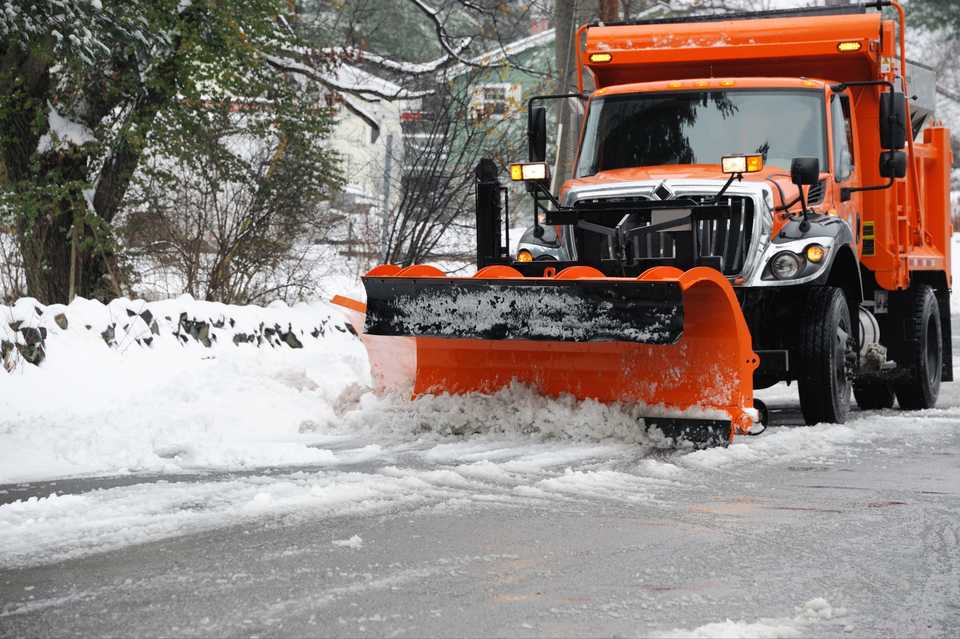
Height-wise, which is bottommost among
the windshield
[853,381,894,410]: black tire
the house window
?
[853,381,894,410]: black tire

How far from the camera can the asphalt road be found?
392 centimetres

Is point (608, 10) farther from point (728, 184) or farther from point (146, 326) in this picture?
point (728, 184)

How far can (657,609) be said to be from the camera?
13.4 ft

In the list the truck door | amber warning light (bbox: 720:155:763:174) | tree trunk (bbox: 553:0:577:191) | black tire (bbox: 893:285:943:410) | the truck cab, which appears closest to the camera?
amber warning light (bbox: 720:155:763:174)

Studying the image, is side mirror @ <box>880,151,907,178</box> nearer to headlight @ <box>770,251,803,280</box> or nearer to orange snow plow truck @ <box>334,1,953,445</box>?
orange snow plow truck @ <box>334,1,953,445</box>

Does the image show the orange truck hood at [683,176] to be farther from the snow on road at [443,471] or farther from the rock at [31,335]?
the rock at [31,335]

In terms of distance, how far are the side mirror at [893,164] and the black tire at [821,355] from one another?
3.73 ft

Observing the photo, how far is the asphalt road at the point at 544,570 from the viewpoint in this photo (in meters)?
3.92

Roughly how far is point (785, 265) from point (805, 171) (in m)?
0.60

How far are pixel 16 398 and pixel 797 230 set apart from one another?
16.9 ft

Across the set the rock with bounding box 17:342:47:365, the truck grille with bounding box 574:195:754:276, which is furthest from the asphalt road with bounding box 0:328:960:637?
the rock with bounding box 17:342:47:365

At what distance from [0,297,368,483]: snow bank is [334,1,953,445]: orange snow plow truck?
1.00 meters

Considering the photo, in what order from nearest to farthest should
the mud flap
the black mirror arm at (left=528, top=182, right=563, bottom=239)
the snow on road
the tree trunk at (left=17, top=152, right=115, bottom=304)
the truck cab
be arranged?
the snow on road → the mud flap → the truck cab → the black mirror arm at (left=528, top=182, right=563, bottom=239) → the tree trunk at (left=17, top=152, right=115, bottom=304)

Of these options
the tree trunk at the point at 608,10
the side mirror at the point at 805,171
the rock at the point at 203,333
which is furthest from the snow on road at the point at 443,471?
the tree trunk at the point at 608,10
